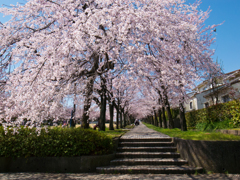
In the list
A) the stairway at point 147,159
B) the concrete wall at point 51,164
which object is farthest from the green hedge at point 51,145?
the stairway at point 147,159

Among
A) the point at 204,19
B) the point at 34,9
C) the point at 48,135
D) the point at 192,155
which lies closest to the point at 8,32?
the point at 34,9

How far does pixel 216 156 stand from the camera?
19.0ft

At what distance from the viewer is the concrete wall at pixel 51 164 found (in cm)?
625

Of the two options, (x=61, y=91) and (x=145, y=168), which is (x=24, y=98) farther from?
(x=145, y=168)

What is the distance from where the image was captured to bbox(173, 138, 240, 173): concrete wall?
564cm

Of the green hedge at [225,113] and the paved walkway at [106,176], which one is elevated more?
the green hedge at [225,113]

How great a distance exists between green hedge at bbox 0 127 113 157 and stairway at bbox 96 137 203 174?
0.95 meters

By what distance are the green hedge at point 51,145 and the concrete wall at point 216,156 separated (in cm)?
369

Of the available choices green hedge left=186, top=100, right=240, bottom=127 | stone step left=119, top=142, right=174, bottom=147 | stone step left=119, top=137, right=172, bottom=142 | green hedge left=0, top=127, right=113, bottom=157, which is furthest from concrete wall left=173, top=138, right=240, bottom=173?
green hedge left=186, top=100, right=240, bottom=127

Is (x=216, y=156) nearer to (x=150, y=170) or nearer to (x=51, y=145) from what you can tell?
(x=150, y=170)

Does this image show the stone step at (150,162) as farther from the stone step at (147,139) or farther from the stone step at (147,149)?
the stone step at (147,139)

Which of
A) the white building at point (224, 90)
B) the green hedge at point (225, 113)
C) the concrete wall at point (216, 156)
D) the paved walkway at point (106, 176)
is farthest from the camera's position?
the white building at point (224, 90)

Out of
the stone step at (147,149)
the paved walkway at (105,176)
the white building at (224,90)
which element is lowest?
the paved walkway at (105,176)

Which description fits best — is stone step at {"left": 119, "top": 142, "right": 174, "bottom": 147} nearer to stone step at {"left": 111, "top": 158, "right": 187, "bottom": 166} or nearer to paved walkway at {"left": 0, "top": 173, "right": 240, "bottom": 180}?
stone step at {"left": 111, "top": 158, "right": 187, "bottom": 166}
